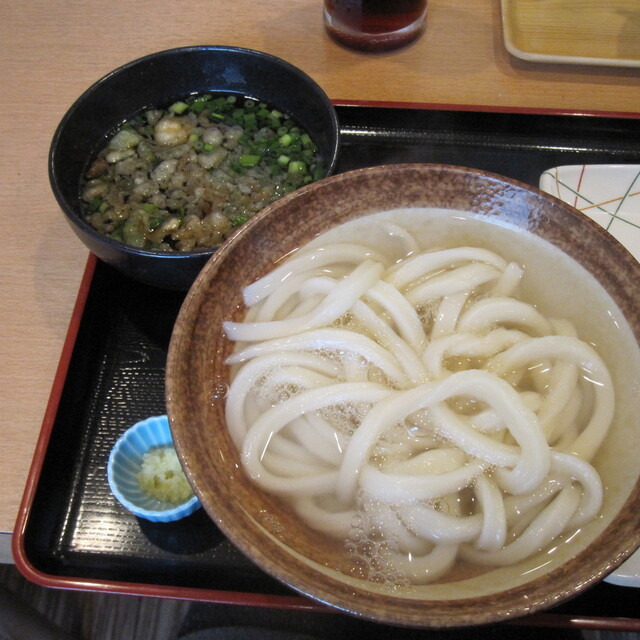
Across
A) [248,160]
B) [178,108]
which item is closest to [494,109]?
[248,160]

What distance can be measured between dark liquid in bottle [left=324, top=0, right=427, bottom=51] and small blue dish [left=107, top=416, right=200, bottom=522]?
147cm

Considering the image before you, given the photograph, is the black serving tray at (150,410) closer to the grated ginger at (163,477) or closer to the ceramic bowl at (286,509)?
the grated ginger at (163,477)

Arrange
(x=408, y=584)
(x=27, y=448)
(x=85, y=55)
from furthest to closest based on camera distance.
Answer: (x=85, y=55), (x=27, y=448), (x=408, y=584)

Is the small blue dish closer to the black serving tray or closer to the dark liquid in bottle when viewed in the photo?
the black serving tray

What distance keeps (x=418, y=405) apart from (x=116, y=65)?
175 cm

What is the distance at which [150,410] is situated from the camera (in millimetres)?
1510

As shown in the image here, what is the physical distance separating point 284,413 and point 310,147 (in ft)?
2.80

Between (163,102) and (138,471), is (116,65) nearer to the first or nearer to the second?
(163,102)

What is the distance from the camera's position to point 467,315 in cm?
123

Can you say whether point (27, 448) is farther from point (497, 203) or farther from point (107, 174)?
point (497, 203)

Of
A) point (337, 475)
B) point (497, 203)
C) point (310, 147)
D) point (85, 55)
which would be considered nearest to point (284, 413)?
point (337, 475)

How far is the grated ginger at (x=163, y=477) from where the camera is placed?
1.34 meters

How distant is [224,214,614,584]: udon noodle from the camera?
1.03 meters

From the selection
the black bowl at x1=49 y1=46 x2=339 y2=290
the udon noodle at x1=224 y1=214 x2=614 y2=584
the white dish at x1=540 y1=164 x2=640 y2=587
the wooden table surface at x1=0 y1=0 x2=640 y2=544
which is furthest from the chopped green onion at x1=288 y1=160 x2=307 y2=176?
the white dish at x1=540 y1=164 x2=640 y2=587
